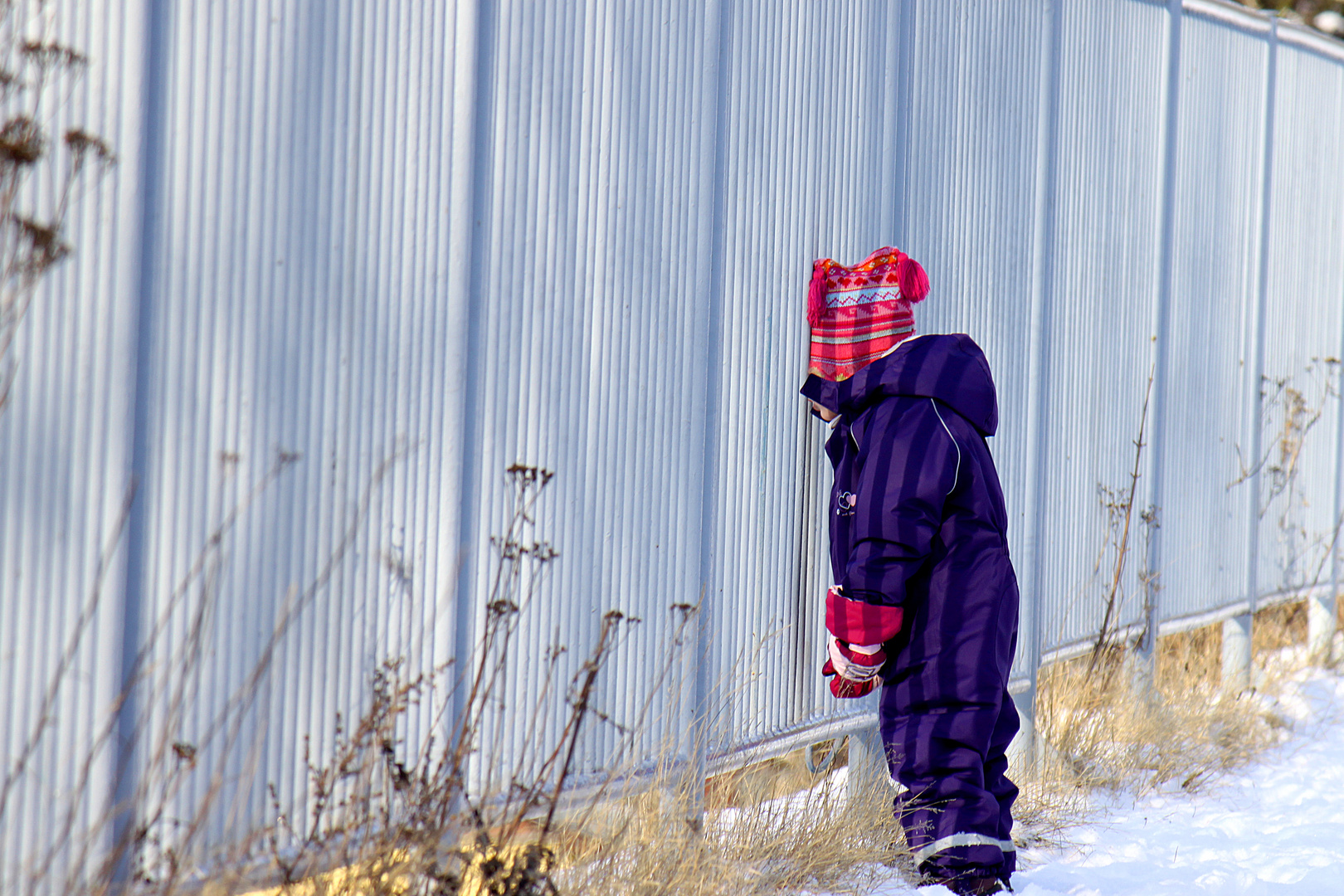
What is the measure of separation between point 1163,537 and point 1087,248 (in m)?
1.49

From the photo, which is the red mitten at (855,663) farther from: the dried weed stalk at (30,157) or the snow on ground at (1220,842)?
the dried weed stalk at (30,157)

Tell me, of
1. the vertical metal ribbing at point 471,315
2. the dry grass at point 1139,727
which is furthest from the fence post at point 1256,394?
the vertical metal ribbing at point 471,315

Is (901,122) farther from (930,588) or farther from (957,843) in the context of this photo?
(957,843)

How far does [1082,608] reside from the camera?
548 centimetres

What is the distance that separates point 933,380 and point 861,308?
42 cm

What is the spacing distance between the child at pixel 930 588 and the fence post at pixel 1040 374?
1402mm

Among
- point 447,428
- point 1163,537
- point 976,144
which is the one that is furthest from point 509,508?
point 1163,537

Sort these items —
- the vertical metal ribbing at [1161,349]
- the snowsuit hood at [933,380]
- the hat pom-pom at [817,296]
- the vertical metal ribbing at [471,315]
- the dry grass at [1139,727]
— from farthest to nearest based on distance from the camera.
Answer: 1. the vertical metal ribbing at [1161,349]
2. the dry grass at [1139,727]
3. the hat pom-pom at [817,296]
4. the snowsuit hood at [933,380]
5. the vertical metal ribbing at [471,315]

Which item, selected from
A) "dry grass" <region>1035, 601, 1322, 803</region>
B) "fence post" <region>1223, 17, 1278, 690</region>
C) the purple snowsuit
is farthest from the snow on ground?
"fence post" <region>1223, 17, 1278, 690</region>

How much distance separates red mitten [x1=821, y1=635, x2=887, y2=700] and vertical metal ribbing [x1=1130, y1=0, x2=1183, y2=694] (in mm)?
2744

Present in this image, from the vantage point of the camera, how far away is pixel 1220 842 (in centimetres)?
431

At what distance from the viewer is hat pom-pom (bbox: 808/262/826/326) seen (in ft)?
12.9

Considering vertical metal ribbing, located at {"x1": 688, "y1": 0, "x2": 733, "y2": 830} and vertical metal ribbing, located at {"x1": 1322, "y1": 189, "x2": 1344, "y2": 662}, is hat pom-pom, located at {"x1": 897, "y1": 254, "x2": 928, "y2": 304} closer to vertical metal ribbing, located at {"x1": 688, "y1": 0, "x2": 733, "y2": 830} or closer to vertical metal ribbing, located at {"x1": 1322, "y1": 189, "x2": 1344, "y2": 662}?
vertical metal ribbing, located at {"x1": 688, "y1": 0, "x2": 733, "y2": 830}

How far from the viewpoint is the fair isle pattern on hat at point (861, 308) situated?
3760mm
